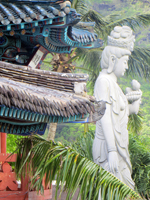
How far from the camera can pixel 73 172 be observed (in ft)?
12.8

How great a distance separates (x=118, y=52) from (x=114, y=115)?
115 cm

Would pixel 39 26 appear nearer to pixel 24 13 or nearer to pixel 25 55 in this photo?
pixel 24 13

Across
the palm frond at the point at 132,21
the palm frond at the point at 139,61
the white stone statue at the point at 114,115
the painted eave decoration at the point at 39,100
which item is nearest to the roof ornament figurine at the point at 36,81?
the painted eave decoration at the point at 39,100

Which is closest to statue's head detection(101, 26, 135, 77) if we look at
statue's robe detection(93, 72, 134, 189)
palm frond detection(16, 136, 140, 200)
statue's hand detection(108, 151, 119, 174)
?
statue's robe detection(93, 72, 134, 189)

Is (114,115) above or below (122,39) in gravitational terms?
below

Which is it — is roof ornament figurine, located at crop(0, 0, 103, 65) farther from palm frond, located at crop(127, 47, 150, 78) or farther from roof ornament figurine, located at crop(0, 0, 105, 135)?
palm frond, located at crop(127, 47, 150, 78)

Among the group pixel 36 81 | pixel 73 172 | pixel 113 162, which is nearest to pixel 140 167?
pixel 113 162

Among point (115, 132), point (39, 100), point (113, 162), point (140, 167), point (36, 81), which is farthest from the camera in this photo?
point (140, 167)

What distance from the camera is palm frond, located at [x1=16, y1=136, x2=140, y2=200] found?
3.88 m

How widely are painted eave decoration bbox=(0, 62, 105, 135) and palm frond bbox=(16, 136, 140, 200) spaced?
1.13ft

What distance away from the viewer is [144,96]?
2369 centimetres

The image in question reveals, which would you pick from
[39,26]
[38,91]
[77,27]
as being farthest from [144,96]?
[38,91]

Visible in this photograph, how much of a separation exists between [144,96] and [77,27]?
16192 mm

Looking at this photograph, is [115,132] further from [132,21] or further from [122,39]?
[132,21]
